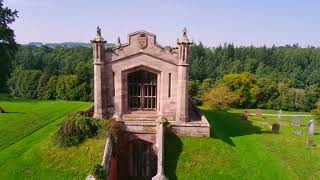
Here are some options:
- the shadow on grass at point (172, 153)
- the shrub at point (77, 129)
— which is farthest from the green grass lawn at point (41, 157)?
the shadow on grass at point (172, 153)

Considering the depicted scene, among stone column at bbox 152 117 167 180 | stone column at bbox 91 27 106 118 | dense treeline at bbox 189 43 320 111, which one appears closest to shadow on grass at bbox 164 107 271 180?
stone column at bbox 152 117 167 180

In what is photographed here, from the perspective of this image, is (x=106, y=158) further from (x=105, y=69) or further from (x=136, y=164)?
(x=105, y=69)

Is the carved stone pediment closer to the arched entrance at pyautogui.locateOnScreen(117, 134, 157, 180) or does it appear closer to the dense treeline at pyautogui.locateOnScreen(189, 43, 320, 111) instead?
the arched entrance at pyautogui.locateOnScreen(117, 134, 157, 180)

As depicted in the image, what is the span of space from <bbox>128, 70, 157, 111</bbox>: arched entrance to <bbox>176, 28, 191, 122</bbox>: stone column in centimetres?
251

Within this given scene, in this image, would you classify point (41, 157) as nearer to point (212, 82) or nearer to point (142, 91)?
point (142, 91)

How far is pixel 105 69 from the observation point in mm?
28859

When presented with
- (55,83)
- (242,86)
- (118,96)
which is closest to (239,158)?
(118,96)

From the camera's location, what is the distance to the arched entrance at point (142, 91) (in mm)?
30078

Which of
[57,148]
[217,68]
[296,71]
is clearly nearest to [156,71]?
[57,148]

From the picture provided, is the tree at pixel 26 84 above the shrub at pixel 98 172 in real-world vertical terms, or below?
above

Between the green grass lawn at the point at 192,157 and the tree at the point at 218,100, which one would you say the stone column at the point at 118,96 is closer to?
the green grass lawn at the point at 192,157

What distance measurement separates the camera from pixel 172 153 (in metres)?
25.5

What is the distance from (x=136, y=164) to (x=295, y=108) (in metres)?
64.5

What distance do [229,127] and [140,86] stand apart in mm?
11506
